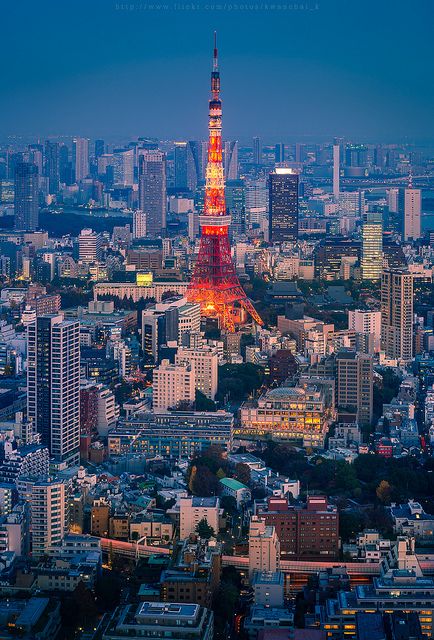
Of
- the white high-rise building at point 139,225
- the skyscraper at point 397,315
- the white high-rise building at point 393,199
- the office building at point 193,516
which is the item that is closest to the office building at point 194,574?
the office building at point 193,516

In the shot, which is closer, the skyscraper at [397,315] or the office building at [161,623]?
the office building at [161,623]

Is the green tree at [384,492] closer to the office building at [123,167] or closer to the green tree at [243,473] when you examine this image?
the green tree at [243,473]

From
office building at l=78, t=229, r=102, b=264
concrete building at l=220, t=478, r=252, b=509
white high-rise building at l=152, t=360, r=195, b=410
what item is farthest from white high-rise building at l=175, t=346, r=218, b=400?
office building at l=78, t=229, r=102, b=264

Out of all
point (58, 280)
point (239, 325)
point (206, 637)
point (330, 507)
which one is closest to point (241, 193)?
point (58, 280)

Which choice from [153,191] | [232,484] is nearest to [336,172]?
[153,191]

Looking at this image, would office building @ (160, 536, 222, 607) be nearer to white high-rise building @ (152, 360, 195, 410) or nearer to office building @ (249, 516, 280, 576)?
office building @ (249, 516, 280, 576)

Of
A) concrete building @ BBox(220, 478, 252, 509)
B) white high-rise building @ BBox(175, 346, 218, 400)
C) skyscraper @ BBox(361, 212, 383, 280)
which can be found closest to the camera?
concrete building @ BBox(220, 478, 252, 509)
